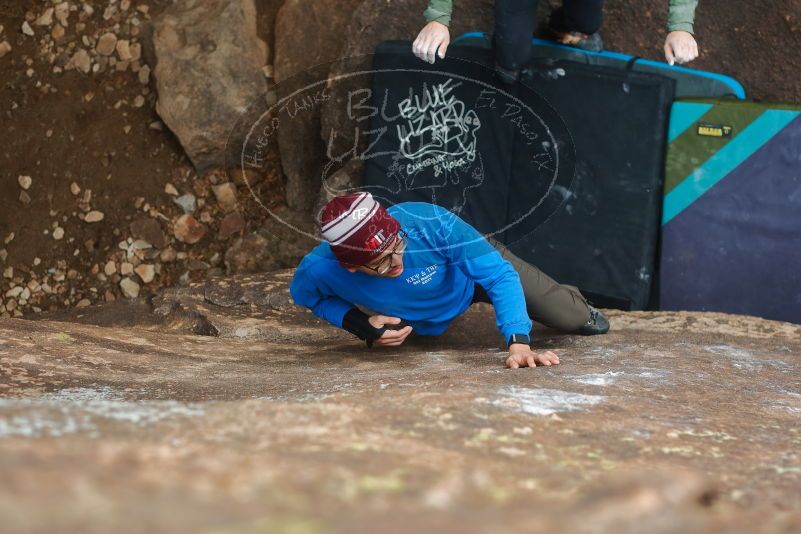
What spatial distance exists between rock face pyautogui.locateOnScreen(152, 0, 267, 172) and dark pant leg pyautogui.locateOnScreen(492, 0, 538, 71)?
1.70 meters

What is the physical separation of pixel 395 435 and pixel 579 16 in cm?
320

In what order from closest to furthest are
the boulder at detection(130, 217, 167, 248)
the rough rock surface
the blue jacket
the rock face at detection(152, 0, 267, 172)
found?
the rough rock surface < the blue jacket < the rock face at detection(152, 0, 267, 172) < the boulder at detection(130, 217, 167, 248)

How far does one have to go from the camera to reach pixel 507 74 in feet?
14.7

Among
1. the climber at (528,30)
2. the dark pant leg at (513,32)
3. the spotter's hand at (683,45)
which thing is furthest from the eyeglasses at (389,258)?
the dark pant leg at (513,32)

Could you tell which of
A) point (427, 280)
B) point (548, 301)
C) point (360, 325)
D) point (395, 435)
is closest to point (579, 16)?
point (548, 301)

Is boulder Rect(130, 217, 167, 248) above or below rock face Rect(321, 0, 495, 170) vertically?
below

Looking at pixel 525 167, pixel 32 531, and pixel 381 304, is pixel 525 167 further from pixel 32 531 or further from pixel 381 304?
pixel 32 531

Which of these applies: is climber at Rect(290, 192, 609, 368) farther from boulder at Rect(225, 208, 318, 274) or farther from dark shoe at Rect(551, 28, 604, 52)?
boulder at Rect(225, 208, 318, 274)

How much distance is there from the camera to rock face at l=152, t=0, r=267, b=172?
5.48m

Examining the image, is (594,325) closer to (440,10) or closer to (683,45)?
(683,45)

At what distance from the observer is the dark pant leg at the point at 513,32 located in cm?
428

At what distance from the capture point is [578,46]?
4672 mm

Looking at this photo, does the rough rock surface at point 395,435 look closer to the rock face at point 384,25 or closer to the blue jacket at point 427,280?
the blue jacket at point 427,280

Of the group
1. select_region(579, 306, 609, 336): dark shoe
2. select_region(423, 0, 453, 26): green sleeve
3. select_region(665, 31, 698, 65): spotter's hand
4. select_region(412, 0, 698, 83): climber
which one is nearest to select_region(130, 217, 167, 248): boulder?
select_region(412, 0, 698, 83): climber
